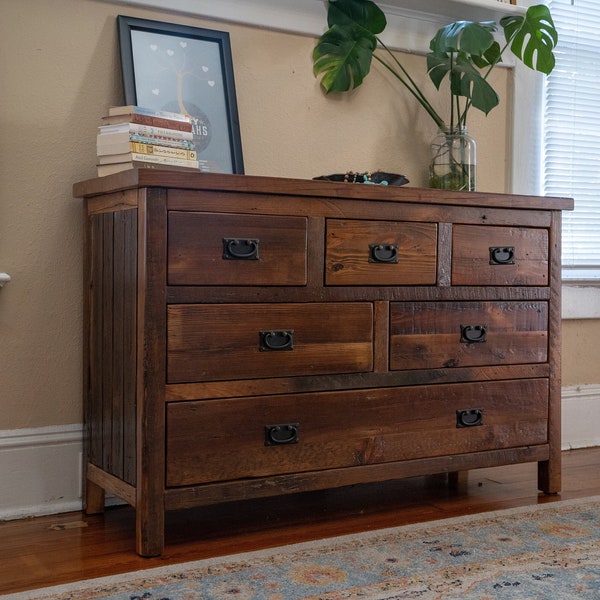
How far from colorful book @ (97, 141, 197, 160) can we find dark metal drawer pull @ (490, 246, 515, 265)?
2.87 feet

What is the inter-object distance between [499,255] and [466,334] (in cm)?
25

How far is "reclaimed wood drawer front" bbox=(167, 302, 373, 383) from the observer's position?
202 centimetres

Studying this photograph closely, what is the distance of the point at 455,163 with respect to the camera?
2840mm

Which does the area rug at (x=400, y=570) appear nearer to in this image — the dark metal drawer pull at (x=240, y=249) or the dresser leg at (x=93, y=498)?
the dresser leg at (x=93, y=498)

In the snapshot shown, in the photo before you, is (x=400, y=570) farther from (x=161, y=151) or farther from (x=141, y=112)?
(x=141, y=112)

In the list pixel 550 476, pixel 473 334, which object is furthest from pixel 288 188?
pixel 550 476

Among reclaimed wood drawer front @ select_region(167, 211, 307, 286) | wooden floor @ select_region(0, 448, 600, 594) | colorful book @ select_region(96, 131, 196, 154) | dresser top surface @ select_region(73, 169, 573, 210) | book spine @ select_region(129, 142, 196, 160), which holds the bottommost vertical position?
wooden floor @ select_region(0, 448, 600, 594)

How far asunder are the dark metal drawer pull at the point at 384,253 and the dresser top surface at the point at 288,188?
119 mm

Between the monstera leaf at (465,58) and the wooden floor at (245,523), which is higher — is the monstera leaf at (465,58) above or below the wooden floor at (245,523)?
above

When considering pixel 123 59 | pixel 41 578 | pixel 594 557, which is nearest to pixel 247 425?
pixel 41 578

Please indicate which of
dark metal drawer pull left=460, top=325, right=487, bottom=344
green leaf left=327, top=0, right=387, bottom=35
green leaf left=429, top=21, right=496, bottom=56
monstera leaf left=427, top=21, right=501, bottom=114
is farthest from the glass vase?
dark metal drawer pull left=460, top=325, right=487, bottom=344

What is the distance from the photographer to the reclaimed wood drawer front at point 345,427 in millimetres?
2041

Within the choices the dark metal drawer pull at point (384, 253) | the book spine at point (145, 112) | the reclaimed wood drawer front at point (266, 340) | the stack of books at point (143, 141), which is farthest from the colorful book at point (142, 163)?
the dark metal drawer pull at point (384, 253)

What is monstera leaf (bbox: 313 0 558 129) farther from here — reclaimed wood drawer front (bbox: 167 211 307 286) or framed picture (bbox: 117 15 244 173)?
reclaimed wood drawer front (bbox: 167 211 307 286)
